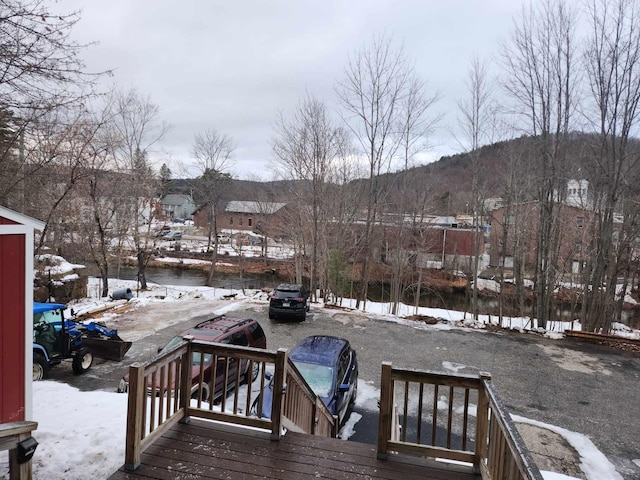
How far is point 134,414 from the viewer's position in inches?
130

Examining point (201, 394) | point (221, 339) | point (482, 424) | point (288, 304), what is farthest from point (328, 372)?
point (288, 304)

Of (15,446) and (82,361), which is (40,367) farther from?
(15,446)

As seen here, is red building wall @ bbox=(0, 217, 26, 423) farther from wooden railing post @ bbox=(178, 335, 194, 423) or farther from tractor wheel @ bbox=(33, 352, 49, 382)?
tractor wheel @ bbox=(33, 352, 49, 382)

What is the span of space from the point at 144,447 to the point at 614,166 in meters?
15.2

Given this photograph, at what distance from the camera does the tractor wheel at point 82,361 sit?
8262 mm

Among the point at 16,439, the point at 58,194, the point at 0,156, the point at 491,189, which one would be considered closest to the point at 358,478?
the point at 16,439

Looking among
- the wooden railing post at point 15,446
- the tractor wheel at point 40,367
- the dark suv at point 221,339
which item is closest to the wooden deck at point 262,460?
the wooden railing post at point 15,446

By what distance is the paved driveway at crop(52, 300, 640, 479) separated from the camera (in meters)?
7.23

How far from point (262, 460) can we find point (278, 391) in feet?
1.99

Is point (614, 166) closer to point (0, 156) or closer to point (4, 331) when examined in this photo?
point (4, 331)

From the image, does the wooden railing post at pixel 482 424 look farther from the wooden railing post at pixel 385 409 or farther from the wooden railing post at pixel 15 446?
the wooden railing post at pixel 15 446

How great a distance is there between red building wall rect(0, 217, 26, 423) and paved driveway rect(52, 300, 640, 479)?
4251 mm

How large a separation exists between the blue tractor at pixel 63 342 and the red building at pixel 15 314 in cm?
429

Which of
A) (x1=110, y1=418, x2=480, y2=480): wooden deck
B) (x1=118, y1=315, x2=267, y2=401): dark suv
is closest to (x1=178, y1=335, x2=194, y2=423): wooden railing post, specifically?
(x1=110, y1=418, x2=480, y2=480): wooden deck
